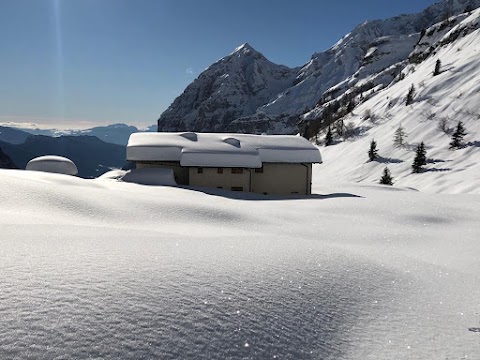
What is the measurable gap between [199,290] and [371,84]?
119 metres

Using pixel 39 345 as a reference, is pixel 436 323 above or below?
below

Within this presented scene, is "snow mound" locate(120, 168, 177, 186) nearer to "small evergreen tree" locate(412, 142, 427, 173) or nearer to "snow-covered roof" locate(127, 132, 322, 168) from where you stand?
"snow-covered roof" locate(127, 132, 322, 168)

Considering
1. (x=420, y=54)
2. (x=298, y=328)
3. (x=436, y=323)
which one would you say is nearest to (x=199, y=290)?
(x=298, y=328)

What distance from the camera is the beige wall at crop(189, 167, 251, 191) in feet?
84.6

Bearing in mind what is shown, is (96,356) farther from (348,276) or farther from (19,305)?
(348,276)

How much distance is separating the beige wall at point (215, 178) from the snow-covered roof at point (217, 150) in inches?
26.6

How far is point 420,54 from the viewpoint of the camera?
279ft

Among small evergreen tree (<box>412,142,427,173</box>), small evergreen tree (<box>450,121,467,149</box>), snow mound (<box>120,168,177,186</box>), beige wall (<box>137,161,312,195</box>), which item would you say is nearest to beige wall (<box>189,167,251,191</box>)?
beige wall (<box>137,161,312,195</box>)

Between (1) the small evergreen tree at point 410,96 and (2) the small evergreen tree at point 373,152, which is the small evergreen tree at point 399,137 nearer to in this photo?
(2) the small evergreen tree at point 373,152

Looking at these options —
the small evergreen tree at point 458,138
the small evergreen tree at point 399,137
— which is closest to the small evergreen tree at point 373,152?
the small evergreen tree at point 399,137

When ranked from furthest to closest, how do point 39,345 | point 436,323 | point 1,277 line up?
1. point 436,323
2. point 1,277
3. point 39,345

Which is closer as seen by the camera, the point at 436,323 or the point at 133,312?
the point at 133,312

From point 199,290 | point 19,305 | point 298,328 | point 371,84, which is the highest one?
point 371,84

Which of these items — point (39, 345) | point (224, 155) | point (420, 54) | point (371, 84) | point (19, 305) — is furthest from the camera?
point (371, 84)
